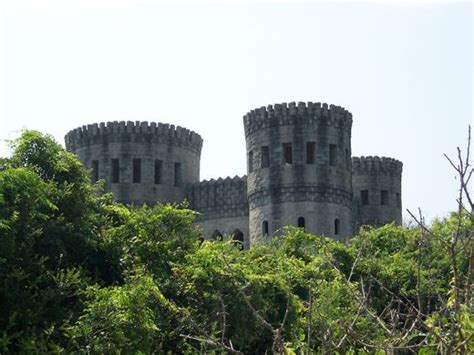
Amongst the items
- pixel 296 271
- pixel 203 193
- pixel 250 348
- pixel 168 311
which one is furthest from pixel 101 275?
pixel 203 193

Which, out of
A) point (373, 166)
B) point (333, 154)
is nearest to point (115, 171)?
point (333, 154)

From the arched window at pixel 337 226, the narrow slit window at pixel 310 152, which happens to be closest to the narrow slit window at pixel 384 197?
the arched window at pixel 337 226

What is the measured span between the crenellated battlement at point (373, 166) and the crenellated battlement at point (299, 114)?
8.36 meters

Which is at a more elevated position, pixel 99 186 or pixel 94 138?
pixel 94 138

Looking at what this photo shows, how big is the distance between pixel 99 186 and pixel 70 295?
153 inches

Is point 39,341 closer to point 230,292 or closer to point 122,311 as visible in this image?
point 122,311

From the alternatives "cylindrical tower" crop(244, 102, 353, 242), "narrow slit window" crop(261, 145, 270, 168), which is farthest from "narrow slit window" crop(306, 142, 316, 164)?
"narrow slit window" crop(261, 145, 270, 168)

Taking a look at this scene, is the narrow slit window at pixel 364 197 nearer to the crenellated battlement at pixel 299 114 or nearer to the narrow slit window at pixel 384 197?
the narrow slit window at pixel 384 197

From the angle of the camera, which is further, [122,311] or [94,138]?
[94,138]

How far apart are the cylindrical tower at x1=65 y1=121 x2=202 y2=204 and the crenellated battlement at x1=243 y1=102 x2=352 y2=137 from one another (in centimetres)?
631

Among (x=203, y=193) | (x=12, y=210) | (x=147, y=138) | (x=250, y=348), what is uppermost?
(x=147, y=138)

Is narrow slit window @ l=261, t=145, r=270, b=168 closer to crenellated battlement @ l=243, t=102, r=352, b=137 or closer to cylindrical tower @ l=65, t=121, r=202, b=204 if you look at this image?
crenellated battlement @ l=243, t=102, r=352, b=137

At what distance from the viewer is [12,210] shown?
1240 centimetres

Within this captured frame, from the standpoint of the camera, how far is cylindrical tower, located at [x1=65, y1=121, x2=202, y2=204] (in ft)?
134
